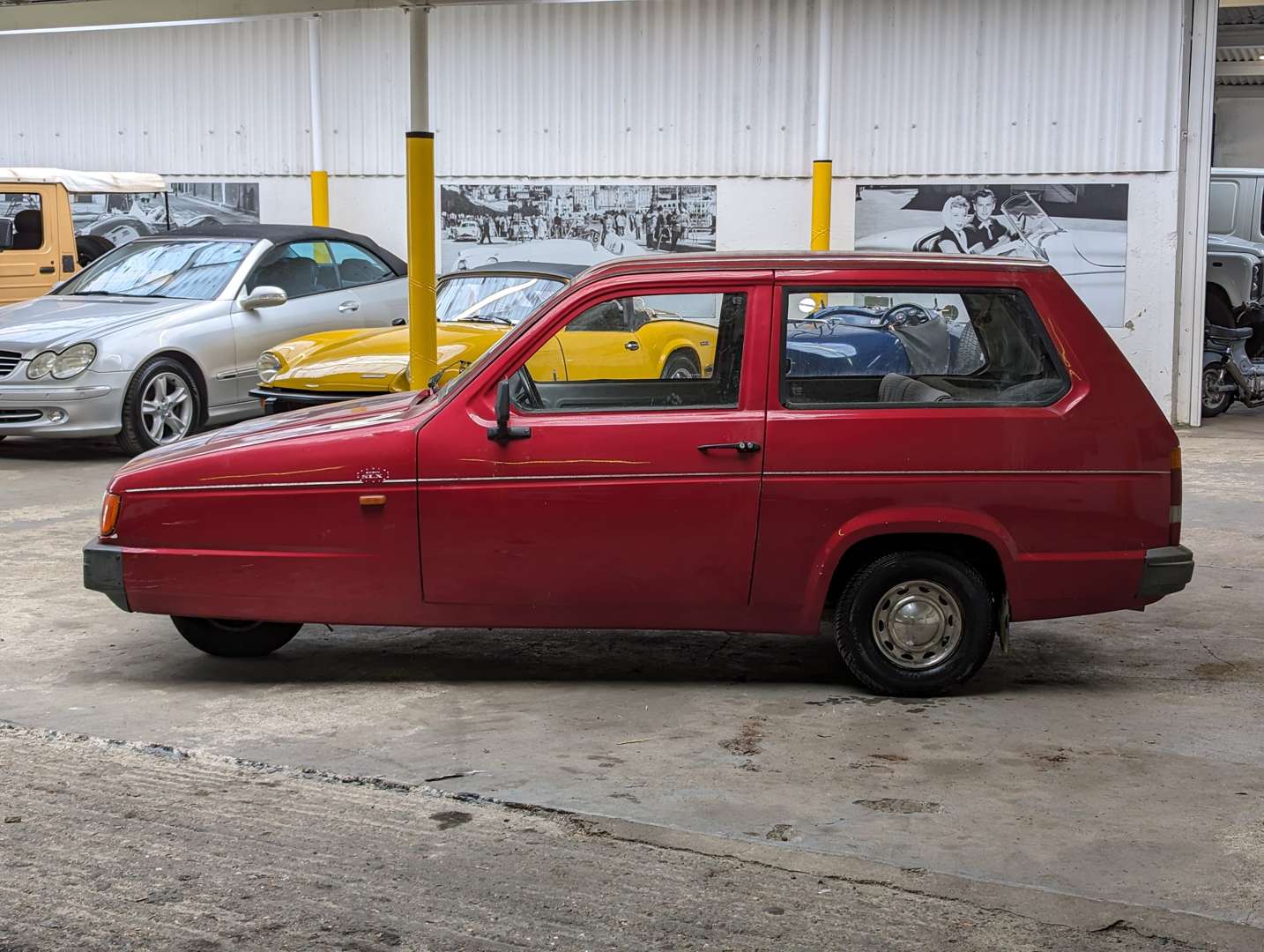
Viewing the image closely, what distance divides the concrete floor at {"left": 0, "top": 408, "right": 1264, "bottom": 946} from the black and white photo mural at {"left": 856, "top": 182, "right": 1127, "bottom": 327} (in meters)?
7.81

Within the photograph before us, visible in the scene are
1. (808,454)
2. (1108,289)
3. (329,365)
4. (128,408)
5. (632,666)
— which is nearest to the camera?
(808,454)

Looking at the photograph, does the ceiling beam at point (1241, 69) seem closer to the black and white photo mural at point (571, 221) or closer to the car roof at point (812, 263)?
the black and white photo mural at point (571, 221)

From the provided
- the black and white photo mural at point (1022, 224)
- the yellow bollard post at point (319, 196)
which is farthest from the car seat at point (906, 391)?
the yellow bollard post at point (319, 196)

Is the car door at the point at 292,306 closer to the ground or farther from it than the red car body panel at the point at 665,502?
farther from it

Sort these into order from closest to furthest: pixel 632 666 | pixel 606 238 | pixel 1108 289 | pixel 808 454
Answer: pixel 808 454 → pixel 632 666 → pixel 1108 289 → pixel 606 238

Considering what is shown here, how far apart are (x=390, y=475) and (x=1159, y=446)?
281cm

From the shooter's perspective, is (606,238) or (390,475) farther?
(606,238)

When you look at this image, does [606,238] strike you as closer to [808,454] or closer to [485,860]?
[808,454]

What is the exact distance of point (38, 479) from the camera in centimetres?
1078

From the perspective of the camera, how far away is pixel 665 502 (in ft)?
18.2

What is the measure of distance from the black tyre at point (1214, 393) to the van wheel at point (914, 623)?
10.7 metres

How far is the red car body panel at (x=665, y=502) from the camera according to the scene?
5.57m

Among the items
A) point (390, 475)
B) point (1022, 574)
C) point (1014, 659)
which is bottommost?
point (1014, 659)

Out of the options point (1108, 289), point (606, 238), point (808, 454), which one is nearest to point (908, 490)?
point (808, 454)
